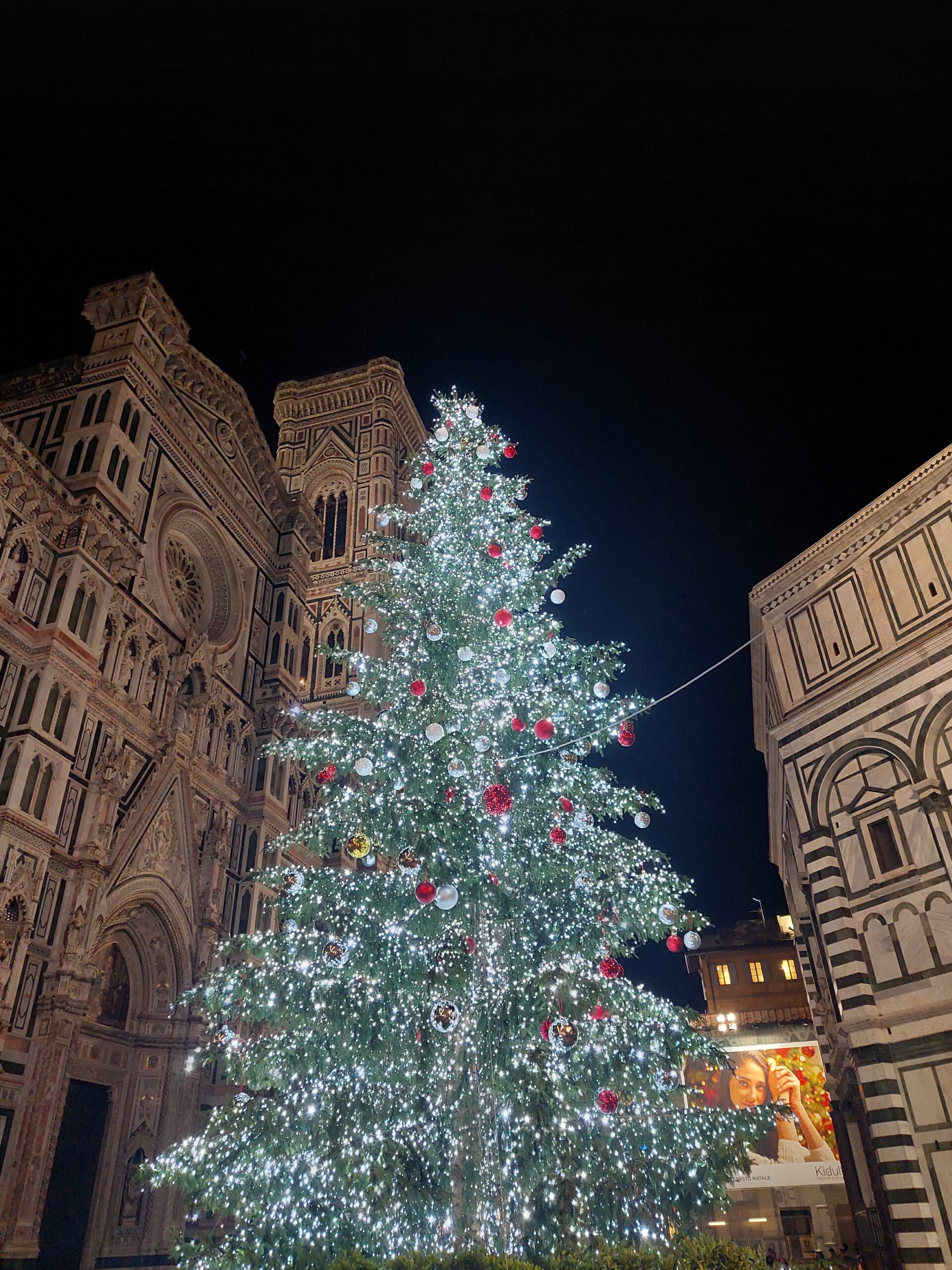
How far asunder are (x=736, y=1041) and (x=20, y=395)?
32122 mm

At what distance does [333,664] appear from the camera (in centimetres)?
3581

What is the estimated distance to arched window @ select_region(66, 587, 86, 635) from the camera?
55.7ft

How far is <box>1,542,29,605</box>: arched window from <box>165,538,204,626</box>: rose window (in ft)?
16.3

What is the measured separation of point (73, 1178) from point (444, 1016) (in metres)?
12.4

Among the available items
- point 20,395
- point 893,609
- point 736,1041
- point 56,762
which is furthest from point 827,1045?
point 20,395

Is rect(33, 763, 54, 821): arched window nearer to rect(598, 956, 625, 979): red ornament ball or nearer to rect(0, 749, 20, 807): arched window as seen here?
rect(0, 749, 20, 807): arched window

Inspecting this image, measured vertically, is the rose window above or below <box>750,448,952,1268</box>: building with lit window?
above

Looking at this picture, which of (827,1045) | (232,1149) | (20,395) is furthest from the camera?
(20,395)

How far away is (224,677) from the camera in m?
22.9

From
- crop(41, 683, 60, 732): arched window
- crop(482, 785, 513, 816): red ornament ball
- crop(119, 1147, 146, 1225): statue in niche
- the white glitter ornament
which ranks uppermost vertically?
crop(41, 683, 60, 732): arched window

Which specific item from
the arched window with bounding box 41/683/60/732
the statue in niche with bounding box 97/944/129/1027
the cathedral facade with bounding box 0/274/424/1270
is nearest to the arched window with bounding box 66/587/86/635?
the cathedral facade with bounding box 0/274/424/1270

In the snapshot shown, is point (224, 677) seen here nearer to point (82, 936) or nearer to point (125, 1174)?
point (82, 936)

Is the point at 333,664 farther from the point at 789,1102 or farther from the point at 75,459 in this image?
the point at 789,1102

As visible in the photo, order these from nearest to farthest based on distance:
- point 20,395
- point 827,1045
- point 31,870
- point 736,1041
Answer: point 31,870, point 827,1045, point 20,395, point 736,1041
